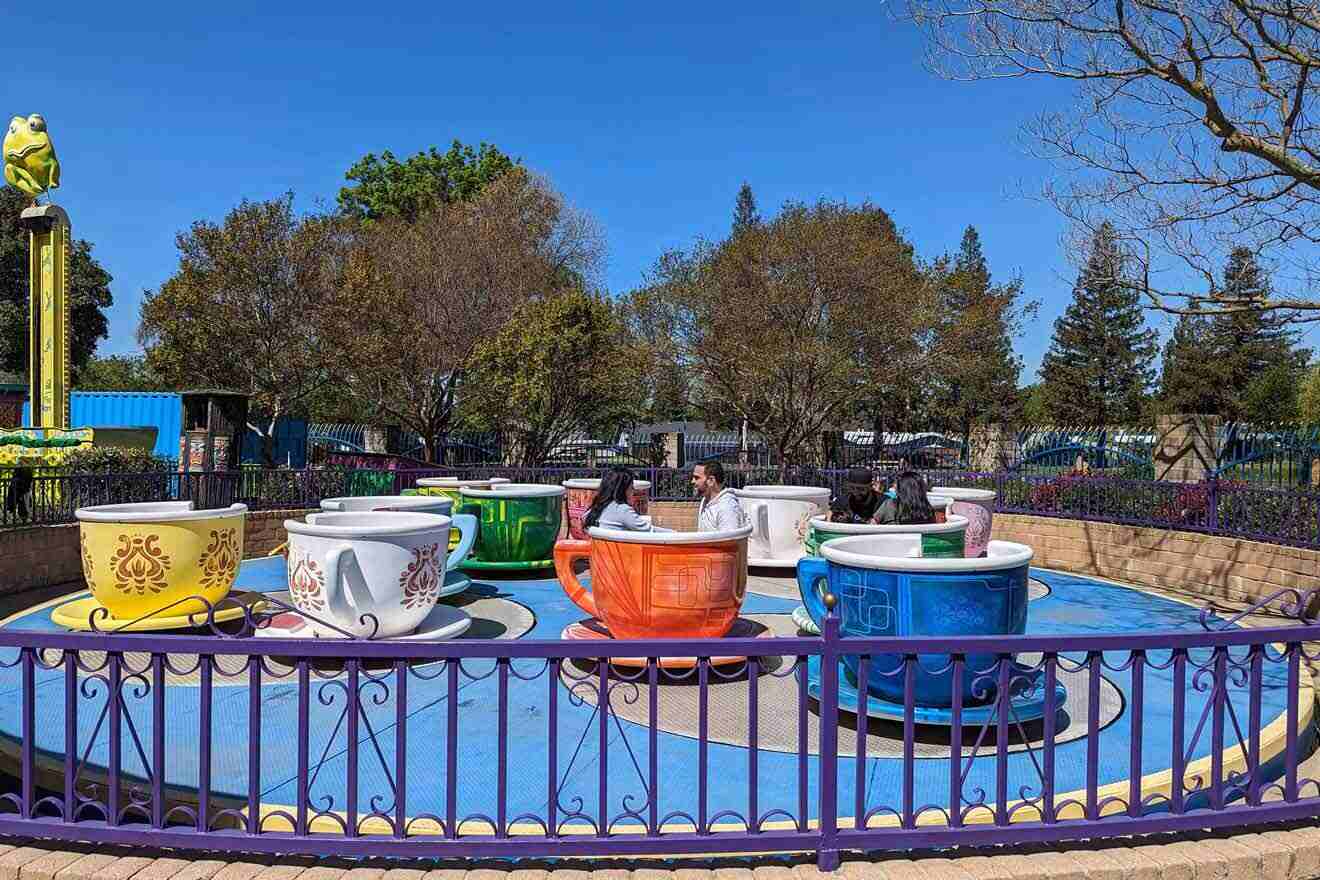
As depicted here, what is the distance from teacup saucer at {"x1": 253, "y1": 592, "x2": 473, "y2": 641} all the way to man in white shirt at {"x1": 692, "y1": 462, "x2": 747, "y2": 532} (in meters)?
→ 2.03

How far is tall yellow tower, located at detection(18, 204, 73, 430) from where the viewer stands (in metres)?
15.2

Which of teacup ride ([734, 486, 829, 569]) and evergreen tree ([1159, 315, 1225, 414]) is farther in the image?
evergreen tree ([1159, 315, 1225, 414])

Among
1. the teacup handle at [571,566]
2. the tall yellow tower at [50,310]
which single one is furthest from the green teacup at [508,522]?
the tall yellow tower at [50,310]

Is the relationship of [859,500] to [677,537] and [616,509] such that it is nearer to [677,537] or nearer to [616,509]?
[616,509]

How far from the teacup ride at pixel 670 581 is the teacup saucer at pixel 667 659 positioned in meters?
0.03

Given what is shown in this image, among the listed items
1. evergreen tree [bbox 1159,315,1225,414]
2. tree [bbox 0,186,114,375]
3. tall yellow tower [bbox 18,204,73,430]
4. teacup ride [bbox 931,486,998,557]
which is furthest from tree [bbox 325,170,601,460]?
evergreen tree [bbox 1159,315,1225,414]

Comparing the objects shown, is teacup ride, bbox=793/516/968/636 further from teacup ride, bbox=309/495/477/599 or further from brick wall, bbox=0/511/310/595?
brick wall, bbox=0/511/310/595

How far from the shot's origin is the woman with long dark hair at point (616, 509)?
6.32 metres

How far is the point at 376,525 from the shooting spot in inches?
265

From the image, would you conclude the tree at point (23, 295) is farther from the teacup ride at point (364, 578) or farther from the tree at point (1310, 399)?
the tree at point (1310, 399)

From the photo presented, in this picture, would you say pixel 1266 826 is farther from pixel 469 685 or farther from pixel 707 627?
pixel 469 685

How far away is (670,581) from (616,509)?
1.13m

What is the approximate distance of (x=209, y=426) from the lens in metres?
11.5

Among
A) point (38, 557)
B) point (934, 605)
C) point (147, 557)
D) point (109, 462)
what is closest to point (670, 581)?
point (934, 605)
